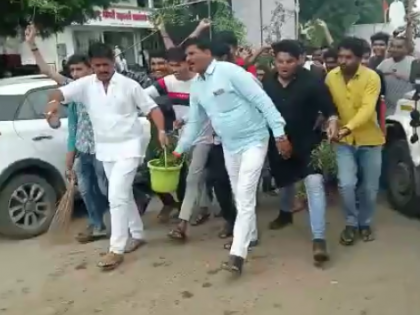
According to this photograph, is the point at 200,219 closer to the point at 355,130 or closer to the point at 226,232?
the point at 226,232

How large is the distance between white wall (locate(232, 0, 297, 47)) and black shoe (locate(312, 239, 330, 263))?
16.0ft

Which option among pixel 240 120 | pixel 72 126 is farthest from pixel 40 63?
pixel 240 120

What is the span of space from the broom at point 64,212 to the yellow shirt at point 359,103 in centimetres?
253

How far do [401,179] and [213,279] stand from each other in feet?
8.69

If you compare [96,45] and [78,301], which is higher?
→ [96,45]

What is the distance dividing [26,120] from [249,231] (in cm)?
273

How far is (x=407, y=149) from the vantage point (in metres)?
6.26

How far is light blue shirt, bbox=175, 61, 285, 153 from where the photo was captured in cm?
464

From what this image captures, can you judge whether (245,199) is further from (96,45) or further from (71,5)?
(71,5)

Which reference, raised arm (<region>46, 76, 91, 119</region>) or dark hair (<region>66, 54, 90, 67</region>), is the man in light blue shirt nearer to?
raised arm (<region>46, 76, 91, 119</region>)

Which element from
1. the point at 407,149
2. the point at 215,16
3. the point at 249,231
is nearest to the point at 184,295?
the point at 249,231

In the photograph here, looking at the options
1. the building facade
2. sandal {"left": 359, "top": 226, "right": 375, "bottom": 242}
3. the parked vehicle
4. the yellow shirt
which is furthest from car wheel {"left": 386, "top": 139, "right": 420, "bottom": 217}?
the building facade

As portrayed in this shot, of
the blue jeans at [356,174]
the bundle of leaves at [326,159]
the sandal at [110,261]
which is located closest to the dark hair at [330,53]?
the bundle of leaves at [326,159]

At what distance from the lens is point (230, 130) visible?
4758 mm
